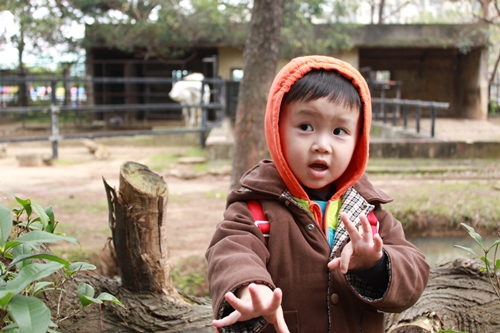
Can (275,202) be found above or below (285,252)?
above

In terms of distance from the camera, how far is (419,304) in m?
2.14

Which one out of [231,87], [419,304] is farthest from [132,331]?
[231,87]

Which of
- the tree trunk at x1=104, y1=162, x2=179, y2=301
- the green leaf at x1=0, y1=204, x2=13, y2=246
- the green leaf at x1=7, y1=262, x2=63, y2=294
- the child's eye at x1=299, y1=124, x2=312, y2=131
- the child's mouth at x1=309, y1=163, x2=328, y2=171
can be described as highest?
the child's eye at x1=299, y1=124, x2=312, y2=131

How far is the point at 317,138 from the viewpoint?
1.52 metres

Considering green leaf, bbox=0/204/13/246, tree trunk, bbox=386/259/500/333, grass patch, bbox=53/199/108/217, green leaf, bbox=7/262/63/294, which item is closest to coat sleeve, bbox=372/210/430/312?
tree trunk, bbox=386/259/500/333

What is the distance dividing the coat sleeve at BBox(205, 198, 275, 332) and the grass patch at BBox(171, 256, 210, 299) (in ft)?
6.33

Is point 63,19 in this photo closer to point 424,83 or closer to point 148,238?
point 424,83

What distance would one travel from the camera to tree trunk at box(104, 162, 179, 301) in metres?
2.09

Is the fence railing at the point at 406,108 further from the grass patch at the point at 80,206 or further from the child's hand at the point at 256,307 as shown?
the child's hand at the point at 256,307

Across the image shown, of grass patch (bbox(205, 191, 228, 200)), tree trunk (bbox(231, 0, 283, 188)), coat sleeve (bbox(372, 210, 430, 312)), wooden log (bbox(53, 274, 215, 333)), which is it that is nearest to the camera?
coat sleeve (bbox(372, 210, 430, 312))

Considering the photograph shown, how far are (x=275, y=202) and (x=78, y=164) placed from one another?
8202 millimetres

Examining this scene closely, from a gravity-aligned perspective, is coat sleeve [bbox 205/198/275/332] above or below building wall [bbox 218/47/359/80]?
below

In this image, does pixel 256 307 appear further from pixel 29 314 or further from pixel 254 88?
pixel 254 88

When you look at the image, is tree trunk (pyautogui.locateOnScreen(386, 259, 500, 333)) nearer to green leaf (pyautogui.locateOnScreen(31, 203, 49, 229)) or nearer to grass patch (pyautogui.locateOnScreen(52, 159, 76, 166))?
green leaf (pyautogui.locateOnScreen(31, 203, 49, 229))
